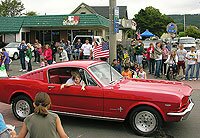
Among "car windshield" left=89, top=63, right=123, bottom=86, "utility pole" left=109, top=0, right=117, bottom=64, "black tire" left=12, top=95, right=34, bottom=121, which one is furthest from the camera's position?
"utility pole" left=109, top=0, right=117, bottom=64

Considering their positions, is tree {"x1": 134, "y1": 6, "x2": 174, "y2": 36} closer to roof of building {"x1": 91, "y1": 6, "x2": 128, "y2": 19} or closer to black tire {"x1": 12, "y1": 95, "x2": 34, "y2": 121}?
roof of building {"x1": 91, "y1": 6, "x2": 128, "y2": 19}

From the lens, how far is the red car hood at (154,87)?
22.4 ft

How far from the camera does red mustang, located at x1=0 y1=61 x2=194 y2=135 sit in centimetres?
667

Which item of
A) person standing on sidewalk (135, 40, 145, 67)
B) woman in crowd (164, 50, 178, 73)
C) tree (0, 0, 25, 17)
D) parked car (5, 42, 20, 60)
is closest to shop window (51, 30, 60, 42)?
parked car (5, 42, 20, 60)

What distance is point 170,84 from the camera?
759 cm

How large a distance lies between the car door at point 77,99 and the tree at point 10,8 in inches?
2885

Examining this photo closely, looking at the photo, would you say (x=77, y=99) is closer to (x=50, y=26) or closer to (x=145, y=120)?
(x=145, y=120)

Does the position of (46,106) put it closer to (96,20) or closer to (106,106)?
(106,106)

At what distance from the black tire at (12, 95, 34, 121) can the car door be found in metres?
0.72

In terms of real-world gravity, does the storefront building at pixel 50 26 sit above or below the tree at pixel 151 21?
below

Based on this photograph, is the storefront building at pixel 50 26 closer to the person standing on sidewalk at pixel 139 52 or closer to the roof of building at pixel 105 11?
the person standing on sidewalk at pixel 139 52

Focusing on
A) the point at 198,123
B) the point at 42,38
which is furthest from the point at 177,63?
the point at 42,38

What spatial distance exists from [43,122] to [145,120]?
3.49 meters

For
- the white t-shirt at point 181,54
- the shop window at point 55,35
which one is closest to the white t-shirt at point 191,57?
the white t-shirt at point 181,54
